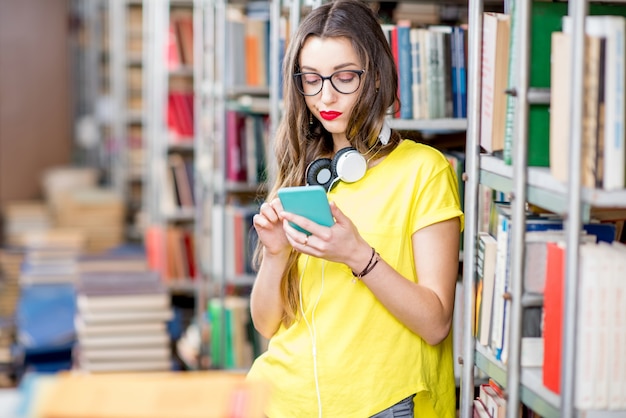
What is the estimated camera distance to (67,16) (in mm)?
9938

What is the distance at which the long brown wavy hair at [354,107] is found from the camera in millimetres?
1774

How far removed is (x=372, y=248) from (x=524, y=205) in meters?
0.27

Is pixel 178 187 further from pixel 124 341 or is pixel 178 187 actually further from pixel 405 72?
pixel 405 72

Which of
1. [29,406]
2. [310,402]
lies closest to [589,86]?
[310,402]

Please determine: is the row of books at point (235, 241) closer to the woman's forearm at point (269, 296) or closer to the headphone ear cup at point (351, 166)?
the woman's forearm at point (269, 296)

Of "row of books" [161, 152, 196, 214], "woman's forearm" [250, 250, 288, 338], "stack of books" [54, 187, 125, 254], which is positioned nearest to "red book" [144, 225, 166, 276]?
"row of books" [161, 152, 196, 214]

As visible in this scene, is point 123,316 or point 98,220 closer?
point 123,316

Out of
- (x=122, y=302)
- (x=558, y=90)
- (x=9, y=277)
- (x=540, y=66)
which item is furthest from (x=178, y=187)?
(x=558, y=90)

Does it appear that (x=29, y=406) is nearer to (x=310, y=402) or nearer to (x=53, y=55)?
(x=310, y=402)

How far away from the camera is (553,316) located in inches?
61.2

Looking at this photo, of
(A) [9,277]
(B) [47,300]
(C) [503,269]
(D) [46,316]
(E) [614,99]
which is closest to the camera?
(E) [614,99]

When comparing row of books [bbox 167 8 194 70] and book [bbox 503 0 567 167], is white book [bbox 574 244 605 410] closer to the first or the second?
book [bbox 503 0 567 167]

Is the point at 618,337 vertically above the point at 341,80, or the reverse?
A: the point at 341,80

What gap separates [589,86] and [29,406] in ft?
2.97
